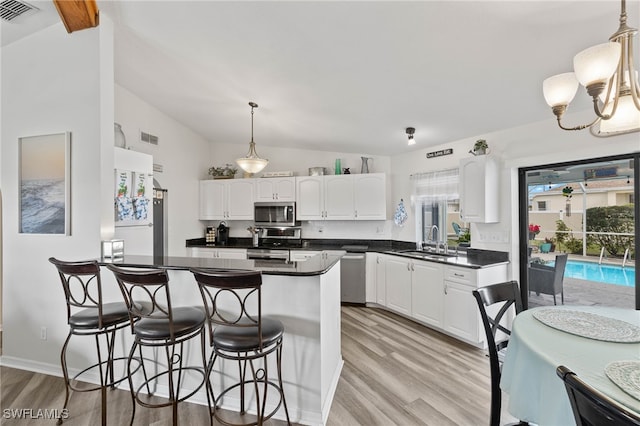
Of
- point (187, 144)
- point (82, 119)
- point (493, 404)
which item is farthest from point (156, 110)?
point (493, 404)

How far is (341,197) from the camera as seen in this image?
4801 millimetres

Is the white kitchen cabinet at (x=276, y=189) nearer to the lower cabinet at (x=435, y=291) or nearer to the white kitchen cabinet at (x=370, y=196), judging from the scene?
the white kitchen cabinet at (x=370, y=196)

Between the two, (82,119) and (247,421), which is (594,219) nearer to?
(247,421)

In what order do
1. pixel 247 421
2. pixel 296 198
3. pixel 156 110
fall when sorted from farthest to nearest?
pixel 296 198
pixel 156 110
pixel 247 421

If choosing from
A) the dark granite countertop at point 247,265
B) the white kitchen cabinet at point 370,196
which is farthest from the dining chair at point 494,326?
the white kitchen cabinet at point 370,196

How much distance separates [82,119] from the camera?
258cm

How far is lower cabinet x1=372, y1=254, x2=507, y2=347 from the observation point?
311 cm

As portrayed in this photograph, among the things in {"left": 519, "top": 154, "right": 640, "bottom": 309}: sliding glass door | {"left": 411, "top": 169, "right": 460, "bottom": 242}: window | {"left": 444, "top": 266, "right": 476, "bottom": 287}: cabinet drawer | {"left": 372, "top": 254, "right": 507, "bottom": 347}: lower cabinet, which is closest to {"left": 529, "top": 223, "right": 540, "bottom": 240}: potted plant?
Result: {"left": 519, "top": 154, "right": 640, "bottom": 309}: sliding glass door

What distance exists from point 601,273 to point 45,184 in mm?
5244

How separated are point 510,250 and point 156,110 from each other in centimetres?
518

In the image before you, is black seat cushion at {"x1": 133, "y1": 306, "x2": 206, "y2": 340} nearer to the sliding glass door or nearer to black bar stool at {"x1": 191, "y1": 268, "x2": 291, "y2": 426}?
black bar stool at {"x1": 191, "y1": 268, "x2": 291, "y2": 426}

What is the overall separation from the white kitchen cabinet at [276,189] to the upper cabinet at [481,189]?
2.71 m

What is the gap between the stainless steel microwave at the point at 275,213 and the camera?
Answer: 4984 millimetres

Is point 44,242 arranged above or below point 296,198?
below
